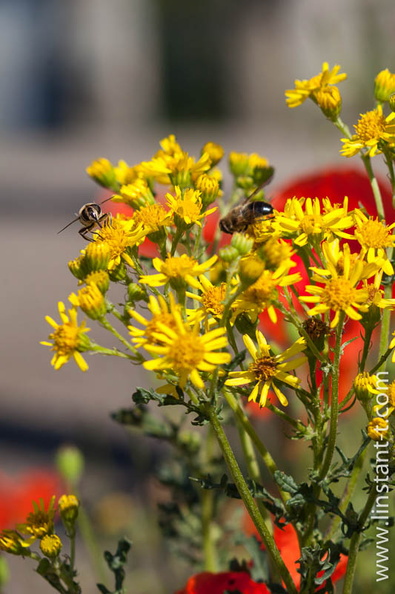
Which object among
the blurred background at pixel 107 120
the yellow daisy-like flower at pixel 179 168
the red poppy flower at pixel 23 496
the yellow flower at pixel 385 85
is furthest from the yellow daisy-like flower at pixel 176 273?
the blurred background at pixel 107 120

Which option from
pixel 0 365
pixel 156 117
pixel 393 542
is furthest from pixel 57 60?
pixel 393 542

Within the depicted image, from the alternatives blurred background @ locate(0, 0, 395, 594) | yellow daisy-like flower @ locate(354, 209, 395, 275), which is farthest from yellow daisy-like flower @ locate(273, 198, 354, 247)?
blurred background @ locate(0, 0, 395, 594)

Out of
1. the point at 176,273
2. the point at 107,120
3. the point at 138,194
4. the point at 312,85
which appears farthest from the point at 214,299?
the point at 107,120

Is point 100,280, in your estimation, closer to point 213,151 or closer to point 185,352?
point 185,352

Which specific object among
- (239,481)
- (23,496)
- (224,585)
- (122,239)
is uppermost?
(122,239)

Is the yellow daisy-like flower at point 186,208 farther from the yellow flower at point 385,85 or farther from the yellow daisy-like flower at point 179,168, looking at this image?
the yellow flower at point 385,85

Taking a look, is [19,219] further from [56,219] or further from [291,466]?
[291,466]
